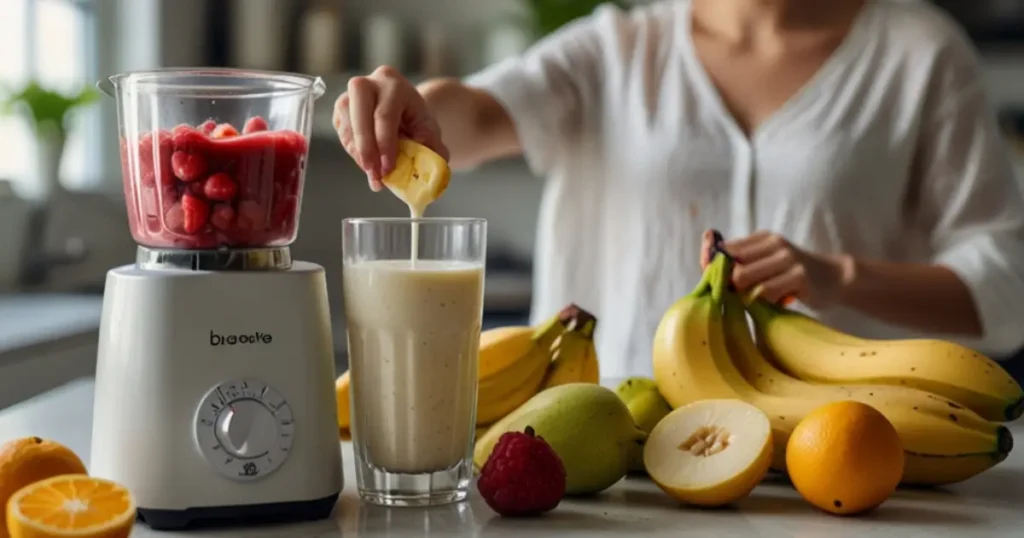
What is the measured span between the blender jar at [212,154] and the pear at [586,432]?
23 centimetres

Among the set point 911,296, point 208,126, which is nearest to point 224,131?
point 208,126

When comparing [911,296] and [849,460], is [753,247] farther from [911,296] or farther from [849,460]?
[911,296]

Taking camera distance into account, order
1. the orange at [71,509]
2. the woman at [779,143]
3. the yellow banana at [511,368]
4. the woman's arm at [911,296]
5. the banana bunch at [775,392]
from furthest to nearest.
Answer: the woman at [779,143], the woman's arm at [911,296], the yellow banana at [511,368], the banana bunch at [775,392], the orange at [71,509]

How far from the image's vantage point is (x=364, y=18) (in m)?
3.53

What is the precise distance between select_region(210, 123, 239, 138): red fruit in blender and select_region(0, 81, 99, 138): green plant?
2.14 m

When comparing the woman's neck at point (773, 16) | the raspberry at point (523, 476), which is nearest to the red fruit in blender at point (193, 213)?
the raspberry at point (523, 476)

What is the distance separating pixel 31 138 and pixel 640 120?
1.79 metres

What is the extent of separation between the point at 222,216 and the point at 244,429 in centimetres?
14

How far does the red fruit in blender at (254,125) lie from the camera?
783mm

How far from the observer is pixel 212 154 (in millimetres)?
741

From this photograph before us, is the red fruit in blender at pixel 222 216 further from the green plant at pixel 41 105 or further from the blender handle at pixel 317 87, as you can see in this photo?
the green plant at pixel 41 105

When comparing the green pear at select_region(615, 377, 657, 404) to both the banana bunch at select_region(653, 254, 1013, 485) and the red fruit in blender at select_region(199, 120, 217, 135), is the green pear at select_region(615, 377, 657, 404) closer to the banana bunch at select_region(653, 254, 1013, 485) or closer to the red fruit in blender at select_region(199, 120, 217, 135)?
the banana bunch at select_region(653, 254, 1013, 485)

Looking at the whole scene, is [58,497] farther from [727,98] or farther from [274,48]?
[274,48]

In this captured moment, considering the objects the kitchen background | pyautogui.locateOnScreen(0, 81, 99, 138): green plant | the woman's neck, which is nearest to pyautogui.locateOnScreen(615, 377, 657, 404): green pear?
the woman's neck
